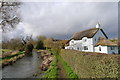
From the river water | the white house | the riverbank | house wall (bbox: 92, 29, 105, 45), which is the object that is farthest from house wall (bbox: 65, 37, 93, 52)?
the riverbank

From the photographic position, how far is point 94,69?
6.74 meters

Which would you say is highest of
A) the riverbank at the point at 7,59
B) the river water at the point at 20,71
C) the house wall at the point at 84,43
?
the house wall at the point at 84,43

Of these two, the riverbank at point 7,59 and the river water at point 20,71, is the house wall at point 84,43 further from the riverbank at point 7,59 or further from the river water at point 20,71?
the riverbank at point 7,59

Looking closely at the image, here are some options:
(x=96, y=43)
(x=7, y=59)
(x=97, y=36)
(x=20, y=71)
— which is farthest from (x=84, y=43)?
(x=20, y=71)

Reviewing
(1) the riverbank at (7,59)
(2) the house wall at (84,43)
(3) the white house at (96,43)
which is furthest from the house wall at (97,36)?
(1) the riverbank at (7,59)

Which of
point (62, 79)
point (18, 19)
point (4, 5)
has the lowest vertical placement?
point (62, 79)

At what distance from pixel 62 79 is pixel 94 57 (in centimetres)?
586

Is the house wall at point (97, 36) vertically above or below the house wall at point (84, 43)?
above

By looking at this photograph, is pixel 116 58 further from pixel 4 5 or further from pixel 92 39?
pixel 92 39

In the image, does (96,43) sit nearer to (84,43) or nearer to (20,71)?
(84,43)

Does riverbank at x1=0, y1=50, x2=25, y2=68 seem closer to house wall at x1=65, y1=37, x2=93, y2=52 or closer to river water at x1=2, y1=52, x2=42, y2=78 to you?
river water at x1=2, y1=52, x2=42, y2=78

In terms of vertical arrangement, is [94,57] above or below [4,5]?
below

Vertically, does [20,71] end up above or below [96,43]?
below

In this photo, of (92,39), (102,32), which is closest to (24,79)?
(92,39)
